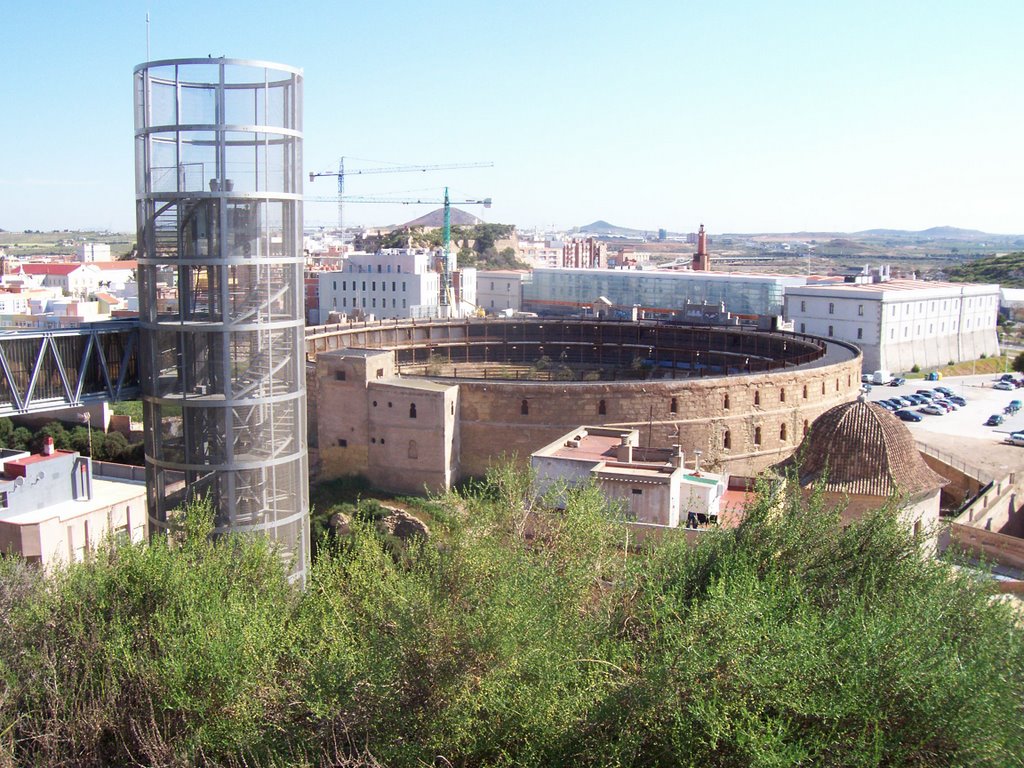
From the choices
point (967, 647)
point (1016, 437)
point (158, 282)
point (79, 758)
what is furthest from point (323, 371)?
point (1016, 437)

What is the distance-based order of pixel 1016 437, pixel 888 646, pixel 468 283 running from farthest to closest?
pixel 468 283
pixel 1016 437
pixel 888 646

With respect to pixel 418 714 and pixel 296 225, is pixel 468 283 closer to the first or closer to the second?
pixel 296 225

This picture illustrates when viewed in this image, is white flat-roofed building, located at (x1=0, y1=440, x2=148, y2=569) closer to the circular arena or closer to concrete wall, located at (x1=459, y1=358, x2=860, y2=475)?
the circular arena

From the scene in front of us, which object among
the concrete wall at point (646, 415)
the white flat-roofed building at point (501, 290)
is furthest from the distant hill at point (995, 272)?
the concrete wall at point (646, 415)

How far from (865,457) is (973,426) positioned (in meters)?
20.6

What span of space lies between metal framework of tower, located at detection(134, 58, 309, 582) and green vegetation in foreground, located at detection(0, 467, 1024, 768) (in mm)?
967

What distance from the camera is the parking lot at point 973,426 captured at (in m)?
32.6

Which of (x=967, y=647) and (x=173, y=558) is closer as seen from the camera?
(x=967, y=647)

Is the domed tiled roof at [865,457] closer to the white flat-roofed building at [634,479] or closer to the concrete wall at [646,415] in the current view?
the white flat-roofed building at [634,479]

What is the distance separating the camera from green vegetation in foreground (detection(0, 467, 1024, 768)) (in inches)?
296

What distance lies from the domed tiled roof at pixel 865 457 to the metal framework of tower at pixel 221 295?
11800 millimetres

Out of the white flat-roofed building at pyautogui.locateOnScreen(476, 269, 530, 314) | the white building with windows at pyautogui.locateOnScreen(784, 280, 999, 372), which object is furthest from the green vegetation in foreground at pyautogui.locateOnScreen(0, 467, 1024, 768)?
the white flat-roofed building at pyautogui.locateOnScreen(476, 269, 530, 314)

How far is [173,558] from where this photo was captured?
1127 centimetres

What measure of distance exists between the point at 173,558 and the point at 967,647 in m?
8.48
